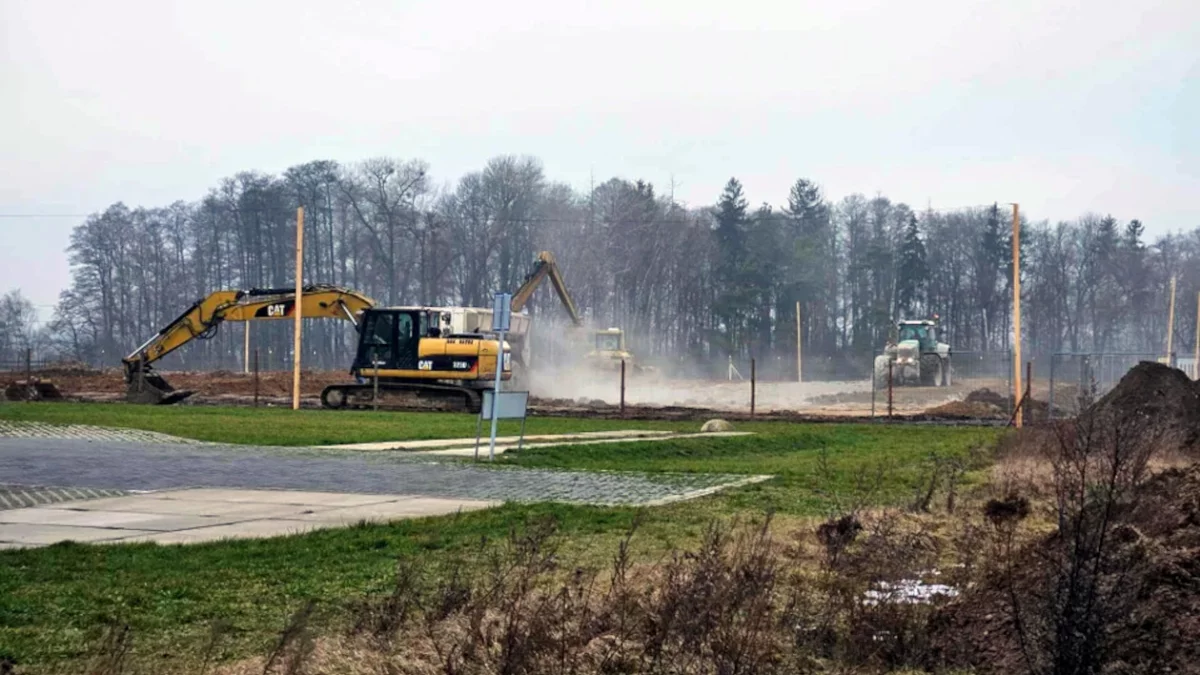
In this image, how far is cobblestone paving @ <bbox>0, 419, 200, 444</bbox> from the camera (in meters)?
23.0

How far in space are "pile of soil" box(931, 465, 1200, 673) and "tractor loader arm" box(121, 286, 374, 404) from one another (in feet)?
114

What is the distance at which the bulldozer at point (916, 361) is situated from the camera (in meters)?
54.6

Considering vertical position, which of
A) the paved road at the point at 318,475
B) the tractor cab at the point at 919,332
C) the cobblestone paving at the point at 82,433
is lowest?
the cobblestone paving at the point at 82,433

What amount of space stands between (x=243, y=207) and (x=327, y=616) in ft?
296

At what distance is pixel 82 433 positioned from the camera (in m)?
24.5

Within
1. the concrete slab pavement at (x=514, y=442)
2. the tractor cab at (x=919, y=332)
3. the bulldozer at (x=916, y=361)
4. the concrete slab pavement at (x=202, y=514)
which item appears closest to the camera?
the concrete slab pavement at (x=202, y=514)

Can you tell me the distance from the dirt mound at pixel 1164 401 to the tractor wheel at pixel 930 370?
103ft

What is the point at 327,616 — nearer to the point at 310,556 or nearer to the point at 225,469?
the point at 310,556

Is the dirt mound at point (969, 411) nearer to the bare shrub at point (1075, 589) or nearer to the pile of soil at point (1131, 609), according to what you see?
the pile of soil at point (1131, 609)

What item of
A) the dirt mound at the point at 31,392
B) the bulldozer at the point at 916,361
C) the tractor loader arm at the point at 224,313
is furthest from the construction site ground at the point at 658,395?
the tractor loader arm at the point at 224,313

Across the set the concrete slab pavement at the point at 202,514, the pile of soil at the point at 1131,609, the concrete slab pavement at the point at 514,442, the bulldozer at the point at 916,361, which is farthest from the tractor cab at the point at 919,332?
the pile of soil at the point at 1131,609

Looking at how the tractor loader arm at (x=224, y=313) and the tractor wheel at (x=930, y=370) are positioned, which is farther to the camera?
the tractor wheel at (x=930, y=370)

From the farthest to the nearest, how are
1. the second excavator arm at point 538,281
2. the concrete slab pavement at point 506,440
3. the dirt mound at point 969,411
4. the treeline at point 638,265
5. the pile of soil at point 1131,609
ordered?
the treeline at point 638,265
the second excavator arm at point 538,281
the dirt mound at point 969,411
the concrete slab pavement at point 506,440
the pile of soil at point 1131,609

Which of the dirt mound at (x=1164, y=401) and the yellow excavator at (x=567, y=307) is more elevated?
the yellow excavator at (x=567, y=307)
